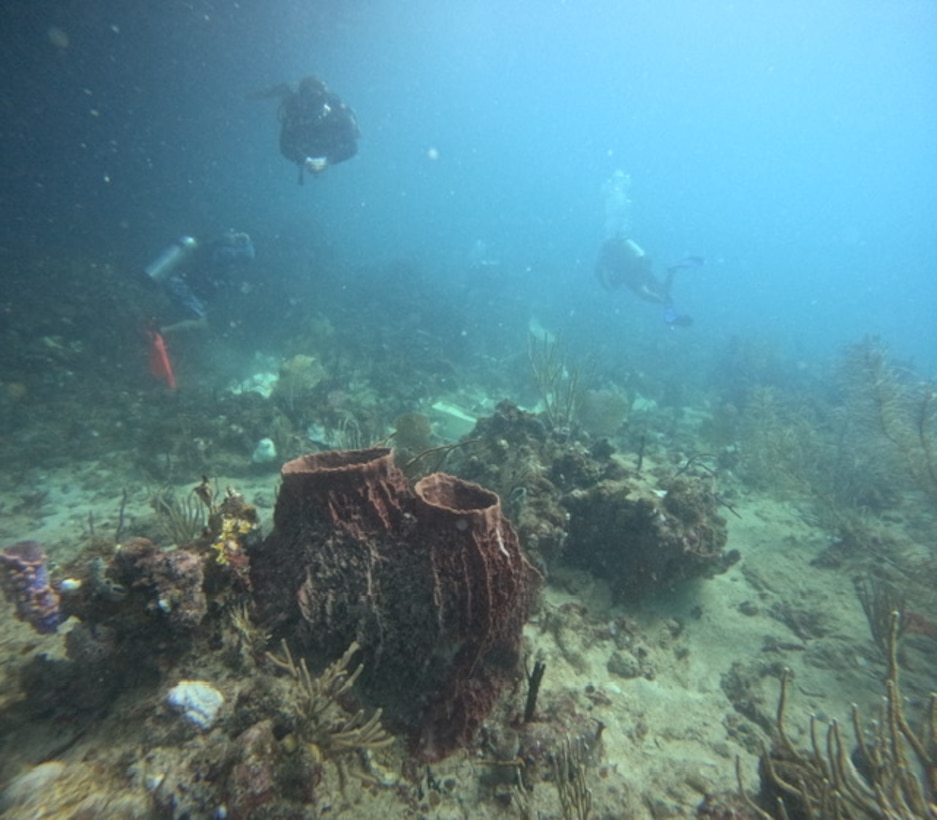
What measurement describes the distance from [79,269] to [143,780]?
18.7 metres

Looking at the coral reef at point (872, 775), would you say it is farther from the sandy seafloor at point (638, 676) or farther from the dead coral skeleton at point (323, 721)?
the dead coral skeleton at point (323, 721)

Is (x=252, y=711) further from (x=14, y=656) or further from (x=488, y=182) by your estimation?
(x=488, y=182)

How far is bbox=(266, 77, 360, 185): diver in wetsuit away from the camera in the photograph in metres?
14.8

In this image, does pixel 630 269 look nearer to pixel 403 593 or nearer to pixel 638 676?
pixel 638 676

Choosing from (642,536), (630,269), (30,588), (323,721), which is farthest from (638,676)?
(630,269)

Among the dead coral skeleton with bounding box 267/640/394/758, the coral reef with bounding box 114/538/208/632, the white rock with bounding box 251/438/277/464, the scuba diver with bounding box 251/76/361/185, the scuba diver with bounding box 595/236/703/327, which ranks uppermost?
the scuba diver with bounding box 251/76/361/185

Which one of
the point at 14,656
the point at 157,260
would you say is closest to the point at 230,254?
the point at 157,260

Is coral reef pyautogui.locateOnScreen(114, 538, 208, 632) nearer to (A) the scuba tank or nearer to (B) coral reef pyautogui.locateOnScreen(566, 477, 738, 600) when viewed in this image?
(B) coral reef pyautogui.locateOnScreen(566, 477, 738, 600)

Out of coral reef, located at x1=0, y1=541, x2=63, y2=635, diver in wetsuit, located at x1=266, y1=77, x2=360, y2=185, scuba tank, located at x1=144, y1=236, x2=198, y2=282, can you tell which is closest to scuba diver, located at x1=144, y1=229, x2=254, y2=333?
scuba tank, located at x1=144, y1=236, x2=198, y2=282

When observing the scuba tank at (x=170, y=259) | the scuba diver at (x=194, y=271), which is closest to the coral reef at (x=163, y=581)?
the scuba diver at (x=194, y=271)

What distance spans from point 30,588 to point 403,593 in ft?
8.15

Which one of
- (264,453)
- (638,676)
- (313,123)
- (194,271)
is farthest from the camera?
(313,123)

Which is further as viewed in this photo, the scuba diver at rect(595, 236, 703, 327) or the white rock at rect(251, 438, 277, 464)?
the scuba diver at rect(595, 236, 703, 327)

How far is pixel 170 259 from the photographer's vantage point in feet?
44.2
